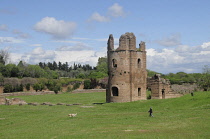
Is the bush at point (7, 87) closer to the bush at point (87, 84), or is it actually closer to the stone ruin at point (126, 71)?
the bush at point (87, 84)

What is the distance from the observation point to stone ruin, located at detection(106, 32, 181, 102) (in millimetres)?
37594

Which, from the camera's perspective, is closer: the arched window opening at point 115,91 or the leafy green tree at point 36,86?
the arched window opening at point 115,91

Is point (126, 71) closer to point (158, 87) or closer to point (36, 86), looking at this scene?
point (158, 87)

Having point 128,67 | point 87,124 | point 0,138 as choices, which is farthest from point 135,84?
point 0,138

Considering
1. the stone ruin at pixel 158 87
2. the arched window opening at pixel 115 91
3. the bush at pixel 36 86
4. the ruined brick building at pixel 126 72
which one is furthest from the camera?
the bush at pixel 36 86

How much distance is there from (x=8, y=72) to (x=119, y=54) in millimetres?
56233

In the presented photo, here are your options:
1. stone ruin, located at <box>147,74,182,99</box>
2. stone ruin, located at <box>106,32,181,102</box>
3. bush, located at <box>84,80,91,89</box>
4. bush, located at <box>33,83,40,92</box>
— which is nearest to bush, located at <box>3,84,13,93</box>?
bush, located at <box>33,83,40,92</box>

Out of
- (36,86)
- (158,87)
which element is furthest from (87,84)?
(158,87)

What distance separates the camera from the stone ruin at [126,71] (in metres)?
37.6

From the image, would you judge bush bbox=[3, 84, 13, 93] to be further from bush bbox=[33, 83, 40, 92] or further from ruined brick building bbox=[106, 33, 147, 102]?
ruined brick building bbox=[106, 33, 147, 102]

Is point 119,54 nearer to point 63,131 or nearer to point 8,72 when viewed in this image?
point 63,131

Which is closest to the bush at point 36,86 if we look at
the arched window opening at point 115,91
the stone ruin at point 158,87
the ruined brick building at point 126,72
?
the arched window opening at point 115,91

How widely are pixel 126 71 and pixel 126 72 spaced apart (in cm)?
12

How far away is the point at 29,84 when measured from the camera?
74.7 metres
